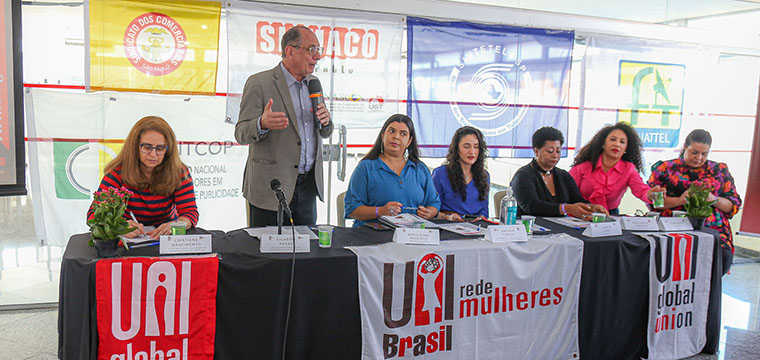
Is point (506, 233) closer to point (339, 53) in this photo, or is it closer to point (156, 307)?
point (156, 307)

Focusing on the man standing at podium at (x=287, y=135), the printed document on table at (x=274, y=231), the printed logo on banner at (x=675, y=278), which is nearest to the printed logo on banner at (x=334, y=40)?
the man standing at podium at (x=287, y=135)

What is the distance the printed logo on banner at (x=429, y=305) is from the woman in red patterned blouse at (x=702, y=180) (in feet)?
5.82

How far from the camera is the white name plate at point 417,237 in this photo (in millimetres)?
2061

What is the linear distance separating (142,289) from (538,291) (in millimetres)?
1540

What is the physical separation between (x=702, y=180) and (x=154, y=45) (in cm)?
352

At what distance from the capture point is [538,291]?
7.20ft

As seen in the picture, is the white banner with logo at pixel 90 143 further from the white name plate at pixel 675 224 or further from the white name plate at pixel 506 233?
the white name plate at pixel 675 224

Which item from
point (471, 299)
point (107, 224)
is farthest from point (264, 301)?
point (471, 299)

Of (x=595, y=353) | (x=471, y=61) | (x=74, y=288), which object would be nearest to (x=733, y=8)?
(x=471, y=61)

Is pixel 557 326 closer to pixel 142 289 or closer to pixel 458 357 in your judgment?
pixel 458 357

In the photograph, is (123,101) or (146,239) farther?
(123,101)

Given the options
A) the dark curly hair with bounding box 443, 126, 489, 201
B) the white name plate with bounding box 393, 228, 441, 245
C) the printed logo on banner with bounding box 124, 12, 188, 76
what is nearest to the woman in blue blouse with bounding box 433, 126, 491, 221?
the dark curly hair with bounding box 443, 126, 489, 201

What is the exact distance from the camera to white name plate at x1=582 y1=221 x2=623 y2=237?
92.4 inches

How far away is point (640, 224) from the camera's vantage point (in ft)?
8.30
